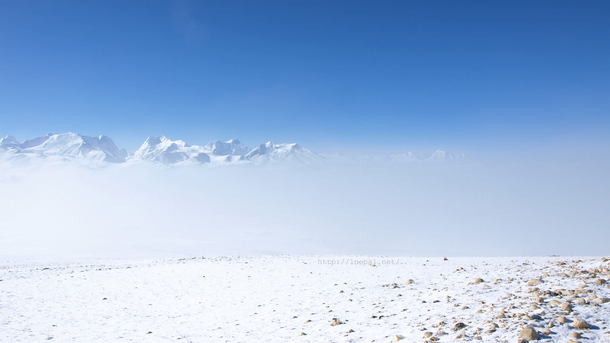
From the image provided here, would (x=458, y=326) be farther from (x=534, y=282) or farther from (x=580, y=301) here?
(x=534, y=282)

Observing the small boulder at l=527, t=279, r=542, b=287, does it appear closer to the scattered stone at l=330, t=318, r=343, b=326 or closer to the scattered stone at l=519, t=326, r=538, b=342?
the scattered stone at l=519, t=326, r=538, b=342

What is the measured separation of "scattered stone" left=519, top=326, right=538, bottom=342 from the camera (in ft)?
18.2

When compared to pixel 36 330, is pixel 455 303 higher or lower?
higher

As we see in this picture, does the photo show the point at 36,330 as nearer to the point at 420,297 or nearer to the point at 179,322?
the point at 179,322

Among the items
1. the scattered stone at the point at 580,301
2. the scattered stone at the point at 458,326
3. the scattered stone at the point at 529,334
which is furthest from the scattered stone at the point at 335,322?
the scattered stone at the point at 580,301

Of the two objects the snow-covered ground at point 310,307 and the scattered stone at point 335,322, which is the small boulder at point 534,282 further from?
the scattered stone at point 335,322

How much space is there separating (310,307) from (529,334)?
23.3 ft

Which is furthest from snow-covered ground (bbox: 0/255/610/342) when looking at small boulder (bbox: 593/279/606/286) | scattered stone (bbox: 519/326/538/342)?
scattered stone (bbox: 519/326/538/342)

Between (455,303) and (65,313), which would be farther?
(65,313)

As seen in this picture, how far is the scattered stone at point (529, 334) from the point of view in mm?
5543

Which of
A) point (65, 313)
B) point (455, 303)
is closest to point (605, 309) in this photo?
point (455, 303)

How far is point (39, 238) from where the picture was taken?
83.4 meters

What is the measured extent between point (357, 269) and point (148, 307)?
11961mm

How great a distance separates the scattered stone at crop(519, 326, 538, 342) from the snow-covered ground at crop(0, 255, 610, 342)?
0.63ft
